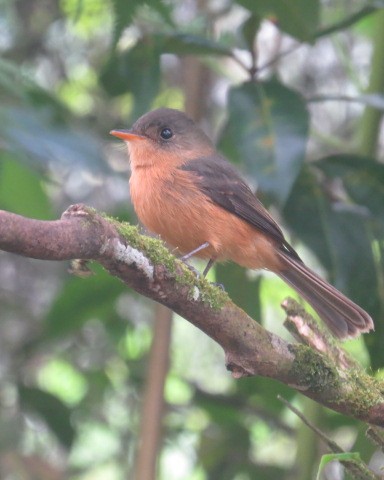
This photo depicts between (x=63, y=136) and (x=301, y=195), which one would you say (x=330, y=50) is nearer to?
(x=301, y=195)

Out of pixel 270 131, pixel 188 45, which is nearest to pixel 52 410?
pixel 270 131

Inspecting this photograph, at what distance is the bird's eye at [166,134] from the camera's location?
4004mm

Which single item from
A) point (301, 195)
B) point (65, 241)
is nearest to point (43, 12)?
point (301, 195)

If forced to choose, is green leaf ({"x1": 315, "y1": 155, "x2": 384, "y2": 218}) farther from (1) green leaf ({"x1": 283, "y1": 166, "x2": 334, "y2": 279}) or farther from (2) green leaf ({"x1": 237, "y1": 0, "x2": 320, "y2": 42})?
(2) green leaf ({"x1": 237, "y1": 0, "x2": 320, "y2": 42})


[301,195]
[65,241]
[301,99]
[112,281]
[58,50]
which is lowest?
[65,241]

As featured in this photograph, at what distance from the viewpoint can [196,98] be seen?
4.47m

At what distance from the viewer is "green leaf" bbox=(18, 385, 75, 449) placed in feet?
13.2

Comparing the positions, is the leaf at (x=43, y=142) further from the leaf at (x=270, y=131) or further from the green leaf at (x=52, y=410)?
the green leaf at (x=52, y=410)

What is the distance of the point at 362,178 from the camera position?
12.1 ft

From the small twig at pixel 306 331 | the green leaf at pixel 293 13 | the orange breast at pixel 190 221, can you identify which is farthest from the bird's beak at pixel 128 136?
the small twig at pixel 306 331

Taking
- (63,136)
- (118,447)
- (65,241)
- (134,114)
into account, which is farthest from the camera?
(118,447)

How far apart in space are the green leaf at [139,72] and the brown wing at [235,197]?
1.20 feet

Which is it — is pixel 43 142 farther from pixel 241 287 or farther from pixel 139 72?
pixel 241 287

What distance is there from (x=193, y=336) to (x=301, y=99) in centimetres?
248
